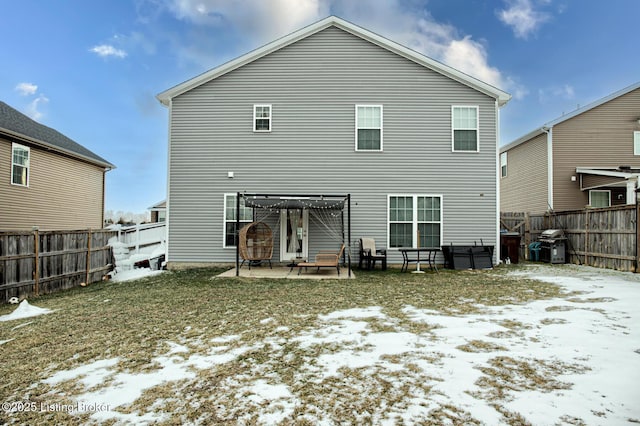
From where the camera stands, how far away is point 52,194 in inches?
603

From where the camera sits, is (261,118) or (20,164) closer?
(261,118)

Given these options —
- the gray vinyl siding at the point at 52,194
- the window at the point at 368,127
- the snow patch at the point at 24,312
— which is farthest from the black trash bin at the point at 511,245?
the gray vinyl siding at the point at 52,194

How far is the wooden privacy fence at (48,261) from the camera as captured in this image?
758cm

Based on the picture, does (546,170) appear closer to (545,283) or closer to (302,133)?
(545,283)

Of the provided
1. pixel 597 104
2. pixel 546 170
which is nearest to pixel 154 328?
pixel 546 170

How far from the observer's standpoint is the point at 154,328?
505 cm

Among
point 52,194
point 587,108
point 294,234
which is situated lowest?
point 294,234

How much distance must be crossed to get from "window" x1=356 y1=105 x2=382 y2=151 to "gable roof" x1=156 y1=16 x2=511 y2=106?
78.0 inches

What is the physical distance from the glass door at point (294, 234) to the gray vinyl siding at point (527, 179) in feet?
34.7

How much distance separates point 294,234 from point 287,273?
183 cm

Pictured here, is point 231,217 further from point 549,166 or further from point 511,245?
point 549,166

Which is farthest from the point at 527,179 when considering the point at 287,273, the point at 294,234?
the point at 287,273

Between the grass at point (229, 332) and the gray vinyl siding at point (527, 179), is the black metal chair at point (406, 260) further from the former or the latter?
the gray vinyl siding at point (527, 179)

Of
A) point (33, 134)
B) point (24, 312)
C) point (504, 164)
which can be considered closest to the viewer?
point (24, 312)
